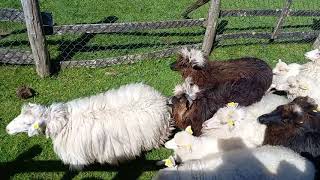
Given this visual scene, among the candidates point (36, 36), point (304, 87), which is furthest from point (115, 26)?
point (304, 87)

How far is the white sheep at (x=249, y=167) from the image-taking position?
4.94 meters

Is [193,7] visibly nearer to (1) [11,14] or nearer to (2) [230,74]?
(2) [230,74]

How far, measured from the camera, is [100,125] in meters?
5.62

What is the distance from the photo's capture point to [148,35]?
9461 millimetres

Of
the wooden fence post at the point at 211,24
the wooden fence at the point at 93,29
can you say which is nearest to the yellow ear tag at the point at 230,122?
the wooden fence post at the point at 211,24

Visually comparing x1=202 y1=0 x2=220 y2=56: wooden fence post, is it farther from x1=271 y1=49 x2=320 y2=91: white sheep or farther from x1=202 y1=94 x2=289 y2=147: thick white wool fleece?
x1=202 y1=94 x2=289 y2=147: thick white wool fleece

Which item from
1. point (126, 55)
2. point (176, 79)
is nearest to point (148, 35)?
point (126, 55)

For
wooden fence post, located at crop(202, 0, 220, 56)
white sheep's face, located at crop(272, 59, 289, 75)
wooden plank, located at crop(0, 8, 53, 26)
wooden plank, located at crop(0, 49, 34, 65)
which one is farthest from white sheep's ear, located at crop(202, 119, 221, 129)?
wooden plank, located at crop(0, 49, 34, 65)

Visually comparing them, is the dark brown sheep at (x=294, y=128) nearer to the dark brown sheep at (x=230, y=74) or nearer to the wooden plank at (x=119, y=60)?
the dark brown sheep at (x=230, y=74)

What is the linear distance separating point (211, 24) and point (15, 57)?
13.7 ft

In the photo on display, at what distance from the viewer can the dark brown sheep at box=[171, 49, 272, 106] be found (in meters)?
6.52

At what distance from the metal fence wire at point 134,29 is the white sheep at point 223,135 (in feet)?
9.78

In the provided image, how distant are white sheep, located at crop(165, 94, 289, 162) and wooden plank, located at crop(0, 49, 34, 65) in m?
3.61

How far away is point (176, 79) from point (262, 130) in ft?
8.56
